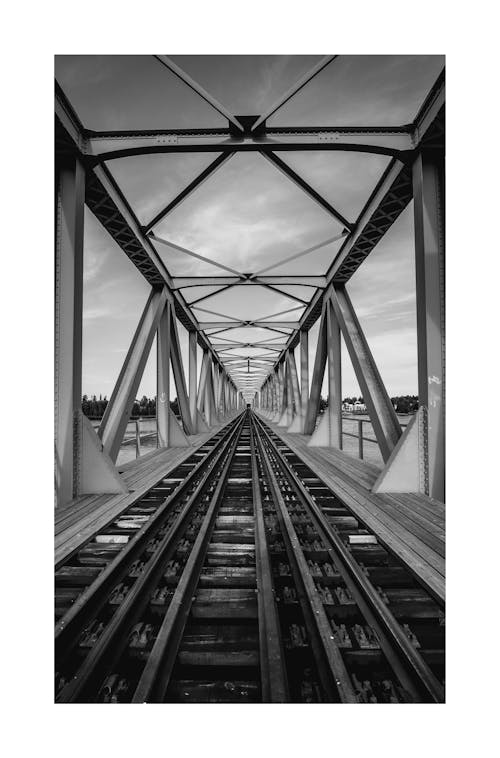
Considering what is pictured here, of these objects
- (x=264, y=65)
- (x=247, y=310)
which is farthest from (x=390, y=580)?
(x=247, y=310)

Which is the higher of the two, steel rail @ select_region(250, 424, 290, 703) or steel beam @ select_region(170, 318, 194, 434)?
steel beam @ select_region(170, 318, 194, 434)

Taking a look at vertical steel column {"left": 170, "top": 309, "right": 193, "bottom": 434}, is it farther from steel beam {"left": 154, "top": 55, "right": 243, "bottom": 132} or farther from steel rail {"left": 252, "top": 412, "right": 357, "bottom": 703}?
steel rail {"left": 252, "top": 412, "right": 357, "bottom": 703}

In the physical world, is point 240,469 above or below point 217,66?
below

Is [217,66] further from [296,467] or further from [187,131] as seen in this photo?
[296,467]

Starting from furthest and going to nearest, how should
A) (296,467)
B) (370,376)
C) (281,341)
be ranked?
1. (281,341)
2. (296,467)
3. (370,376)

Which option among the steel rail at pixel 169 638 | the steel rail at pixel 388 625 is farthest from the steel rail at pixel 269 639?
the steel rail at pixel 388 625

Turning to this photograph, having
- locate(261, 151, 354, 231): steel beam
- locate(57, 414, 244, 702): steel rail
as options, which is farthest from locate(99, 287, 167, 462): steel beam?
locate(261, 151, 354, 231): steel beam

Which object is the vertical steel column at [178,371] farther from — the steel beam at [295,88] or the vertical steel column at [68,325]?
the steel beam at [295,88]
